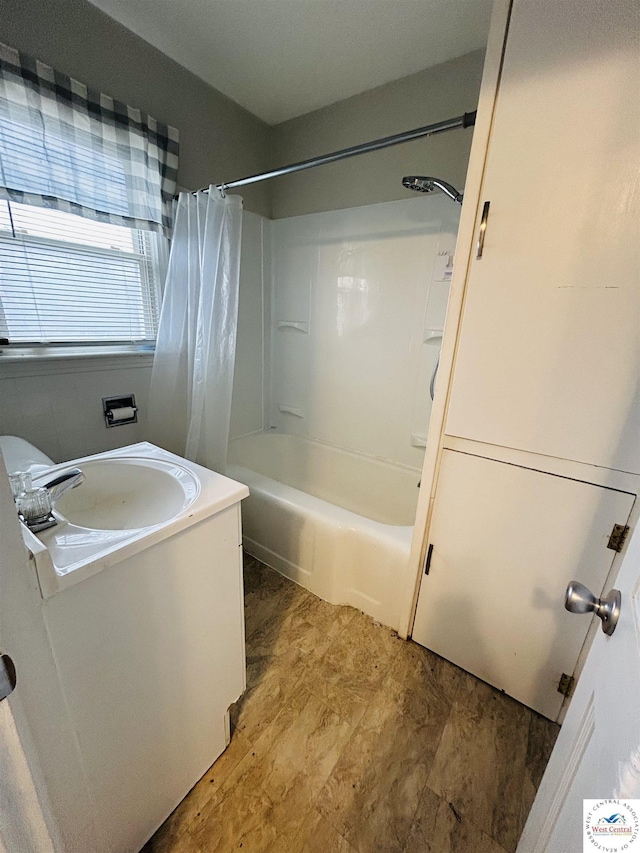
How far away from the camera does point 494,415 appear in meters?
1.04

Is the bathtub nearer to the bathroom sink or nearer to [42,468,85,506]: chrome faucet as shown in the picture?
the bathroom sink

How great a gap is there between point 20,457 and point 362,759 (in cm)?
141

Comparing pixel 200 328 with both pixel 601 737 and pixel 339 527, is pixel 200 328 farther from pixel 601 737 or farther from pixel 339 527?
pixel 601 737

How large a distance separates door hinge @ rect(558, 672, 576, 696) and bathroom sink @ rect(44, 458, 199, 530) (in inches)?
52.0

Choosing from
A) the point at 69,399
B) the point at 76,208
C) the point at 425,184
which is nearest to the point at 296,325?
the point at 425,184

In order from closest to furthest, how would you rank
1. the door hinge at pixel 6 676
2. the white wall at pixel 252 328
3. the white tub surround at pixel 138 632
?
the door hinge at pixel 6 676 < the white tub surround at pixel 138 632 < the white wall at pixel 252 328

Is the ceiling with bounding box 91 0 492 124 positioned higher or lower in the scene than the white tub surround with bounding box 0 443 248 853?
higher

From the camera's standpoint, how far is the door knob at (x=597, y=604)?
1.63 feet

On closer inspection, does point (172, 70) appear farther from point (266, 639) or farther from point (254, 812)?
point (254, 812)

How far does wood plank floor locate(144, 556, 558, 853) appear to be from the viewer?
35.3 inches

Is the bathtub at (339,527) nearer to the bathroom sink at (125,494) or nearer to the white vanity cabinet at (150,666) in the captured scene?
the white vanity cabinet at (150,666)

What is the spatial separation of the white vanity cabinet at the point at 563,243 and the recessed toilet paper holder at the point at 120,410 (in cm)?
156

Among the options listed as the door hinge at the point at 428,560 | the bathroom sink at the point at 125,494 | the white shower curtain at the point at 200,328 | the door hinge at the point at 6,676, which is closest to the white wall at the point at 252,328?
the white shower curtain at the point at 200,328

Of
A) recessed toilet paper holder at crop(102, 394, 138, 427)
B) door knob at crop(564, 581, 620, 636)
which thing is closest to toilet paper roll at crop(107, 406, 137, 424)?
recessed toilet paper holder at crop(102, 394, 138, 427)
